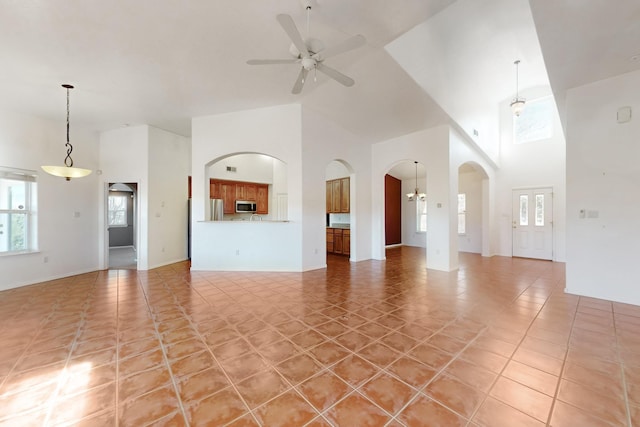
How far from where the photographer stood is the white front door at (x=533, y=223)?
281 inches

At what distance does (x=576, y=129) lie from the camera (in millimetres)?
3926

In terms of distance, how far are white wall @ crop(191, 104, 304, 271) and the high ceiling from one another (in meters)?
0.35

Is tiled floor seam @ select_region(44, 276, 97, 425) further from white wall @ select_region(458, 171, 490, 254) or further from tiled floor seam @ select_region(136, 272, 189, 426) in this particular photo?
white wall @ select_region(458, 171, 490, 254)

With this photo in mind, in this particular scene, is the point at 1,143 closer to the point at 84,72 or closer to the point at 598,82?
the point at 84,72

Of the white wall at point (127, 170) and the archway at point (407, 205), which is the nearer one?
the white wall at point (127, 170)


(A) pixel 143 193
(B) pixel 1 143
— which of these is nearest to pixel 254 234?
(A) pixel 143 193

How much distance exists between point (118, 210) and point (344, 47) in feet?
37.7

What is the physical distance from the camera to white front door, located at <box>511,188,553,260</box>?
712 cm

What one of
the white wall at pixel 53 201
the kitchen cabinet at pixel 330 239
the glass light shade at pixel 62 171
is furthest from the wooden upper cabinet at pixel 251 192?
the glass light shade at pixel 62 171

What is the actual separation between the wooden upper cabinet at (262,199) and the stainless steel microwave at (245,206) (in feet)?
0.74

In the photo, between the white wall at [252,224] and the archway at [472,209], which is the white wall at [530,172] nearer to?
Result: the archway at [472,209]

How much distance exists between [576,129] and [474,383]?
424 centimetres

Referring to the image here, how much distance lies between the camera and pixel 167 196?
6.36m

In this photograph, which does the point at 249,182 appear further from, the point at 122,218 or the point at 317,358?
the point at 317,358
